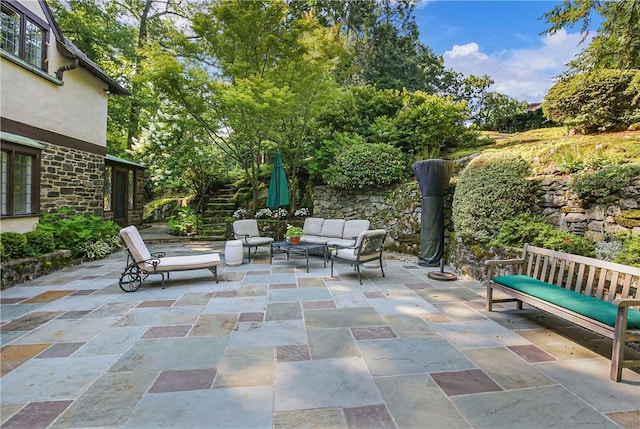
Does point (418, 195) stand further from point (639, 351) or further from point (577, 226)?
point (639, 351)

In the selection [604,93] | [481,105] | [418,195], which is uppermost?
[481,105]

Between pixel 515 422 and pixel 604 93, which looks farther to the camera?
A: pixel 604 93

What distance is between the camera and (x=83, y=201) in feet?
25.9

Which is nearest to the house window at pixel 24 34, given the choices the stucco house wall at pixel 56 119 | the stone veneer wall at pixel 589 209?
the stucco house wall at pixel 56 119

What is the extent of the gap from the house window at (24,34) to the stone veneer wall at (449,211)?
23.6 ft

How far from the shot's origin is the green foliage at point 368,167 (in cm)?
800

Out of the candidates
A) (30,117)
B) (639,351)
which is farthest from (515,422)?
(30,117)

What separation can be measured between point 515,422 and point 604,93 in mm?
6373

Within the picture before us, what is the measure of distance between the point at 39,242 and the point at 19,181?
1708 millimetres

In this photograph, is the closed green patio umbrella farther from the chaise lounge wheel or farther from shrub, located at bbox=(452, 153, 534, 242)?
shrub, located at bbox=(452, 153, 534, 242)

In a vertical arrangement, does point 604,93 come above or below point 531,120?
below

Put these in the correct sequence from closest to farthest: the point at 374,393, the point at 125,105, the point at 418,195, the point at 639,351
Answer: the point at 374,393 → the point at 639,351 → the point at 418,195 → the point at 125,105

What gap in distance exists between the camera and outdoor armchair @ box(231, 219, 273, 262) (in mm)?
6750

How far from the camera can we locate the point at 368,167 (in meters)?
8.14
